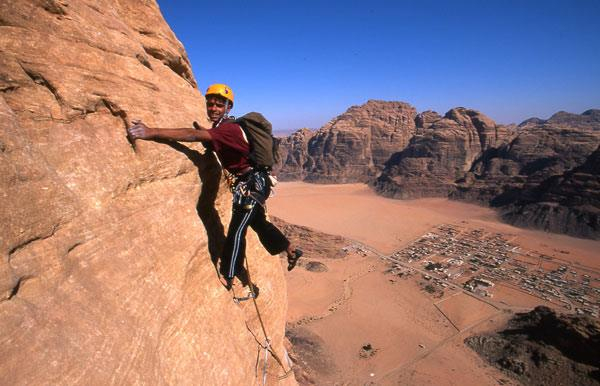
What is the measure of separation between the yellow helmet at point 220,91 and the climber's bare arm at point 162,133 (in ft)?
2.66

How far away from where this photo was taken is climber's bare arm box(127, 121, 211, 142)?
365 cm

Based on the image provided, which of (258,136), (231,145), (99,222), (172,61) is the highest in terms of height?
(172,61)

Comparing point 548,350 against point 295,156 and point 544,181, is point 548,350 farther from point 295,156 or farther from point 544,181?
point 295,156

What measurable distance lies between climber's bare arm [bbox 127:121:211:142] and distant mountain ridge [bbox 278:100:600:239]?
5913 cm

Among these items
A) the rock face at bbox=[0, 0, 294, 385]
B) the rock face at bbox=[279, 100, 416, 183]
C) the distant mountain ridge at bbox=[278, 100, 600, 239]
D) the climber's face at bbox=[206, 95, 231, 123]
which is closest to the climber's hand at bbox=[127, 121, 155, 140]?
the rock face at bbox=[0, 0, 294, 385]

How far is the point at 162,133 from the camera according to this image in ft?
12.4

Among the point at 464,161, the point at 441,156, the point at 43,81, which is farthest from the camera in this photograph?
the point at 441,156

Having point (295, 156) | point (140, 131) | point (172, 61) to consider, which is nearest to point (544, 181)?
point (295, 156)

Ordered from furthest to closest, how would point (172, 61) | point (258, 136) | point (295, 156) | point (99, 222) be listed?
1. point (295, 156)
2. point (172, 61)
3. point (258, 136)
4. point (99, 222)

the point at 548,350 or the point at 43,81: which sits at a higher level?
the point at 43,81

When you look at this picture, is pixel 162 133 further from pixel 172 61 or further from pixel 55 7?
pixel 172 61

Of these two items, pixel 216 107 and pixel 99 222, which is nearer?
pixel 99 222

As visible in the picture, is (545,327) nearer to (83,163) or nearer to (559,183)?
(83,163)

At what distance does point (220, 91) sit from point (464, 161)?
83927 mm
